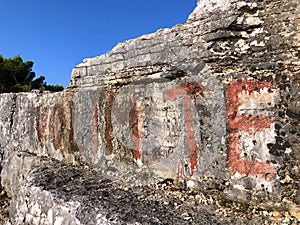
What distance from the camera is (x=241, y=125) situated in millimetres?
2672

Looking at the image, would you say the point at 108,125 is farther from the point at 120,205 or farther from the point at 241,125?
the point at 241,125

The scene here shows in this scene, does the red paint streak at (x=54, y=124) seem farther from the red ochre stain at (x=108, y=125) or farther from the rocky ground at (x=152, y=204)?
the rocky ground at (x=152, y=204)

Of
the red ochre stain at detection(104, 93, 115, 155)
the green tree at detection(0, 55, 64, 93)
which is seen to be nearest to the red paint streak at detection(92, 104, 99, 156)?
the red ochre stain at detection(104, 93, 115, 155)

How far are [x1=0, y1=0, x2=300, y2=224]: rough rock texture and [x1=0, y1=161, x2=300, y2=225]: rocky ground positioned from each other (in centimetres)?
12

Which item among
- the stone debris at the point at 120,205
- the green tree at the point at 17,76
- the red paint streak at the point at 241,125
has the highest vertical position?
the green tree at the point at 17,76

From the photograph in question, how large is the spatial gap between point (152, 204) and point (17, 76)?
54.4ft

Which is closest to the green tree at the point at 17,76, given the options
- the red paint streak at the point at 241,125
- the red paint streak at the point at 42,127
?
the red paint streak at the point at 42,127

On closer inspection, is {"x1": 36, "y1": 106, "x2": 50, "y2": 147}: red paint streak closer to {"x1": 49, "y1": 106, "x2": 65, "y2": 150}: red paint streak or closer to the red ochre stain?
{"x1": 49, "y1": 106, "x2": 65, "y2": 150}: red paint streak

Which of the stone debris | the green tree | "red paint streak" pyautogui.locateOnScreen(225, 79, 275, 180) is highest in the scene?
the green tree

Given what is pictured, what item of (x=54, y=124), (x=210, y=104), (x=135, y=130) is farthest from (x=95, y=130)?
(x=210, y=104)

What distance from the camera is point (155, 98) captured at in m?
3.40

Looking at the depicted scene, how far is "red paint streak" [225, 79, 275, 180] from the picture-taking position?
2.52m

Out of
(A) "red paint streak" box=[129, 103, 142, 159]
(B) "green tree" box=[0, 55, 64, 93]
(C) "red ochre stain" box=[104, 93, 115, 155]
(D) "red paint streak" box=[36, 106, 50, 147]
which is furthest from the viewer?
(B) "green tree" box=[0, 55, 64, 93]

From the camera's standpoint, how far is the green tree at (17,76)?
1593 cm
